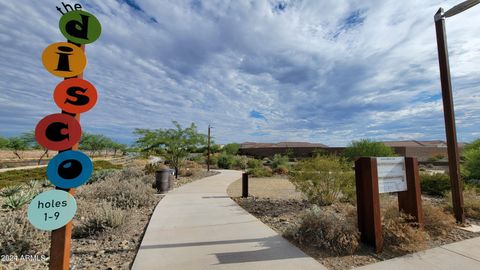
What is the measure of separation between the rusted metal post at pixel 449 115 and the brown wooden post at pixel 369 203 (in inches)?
122

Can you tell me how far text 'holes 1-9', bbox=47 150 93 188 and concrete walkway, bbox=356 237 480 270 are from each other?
3.89m

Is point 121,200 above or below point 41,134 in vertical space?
below

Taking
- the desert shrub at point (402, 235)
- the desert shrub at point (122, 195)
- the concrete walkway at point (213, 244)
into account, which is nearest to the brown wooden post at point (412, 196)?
the desert shrub at point (402, 235)

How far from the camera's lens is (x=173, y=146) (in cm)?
1525

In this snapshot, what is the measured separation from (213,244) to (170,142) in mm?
11618

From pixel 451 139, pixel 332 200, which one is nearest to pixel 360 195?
pixel 332 200

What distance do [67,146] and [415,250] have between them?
5344mm

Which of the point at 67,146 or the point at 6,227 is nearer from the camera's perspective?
the point at 67,146

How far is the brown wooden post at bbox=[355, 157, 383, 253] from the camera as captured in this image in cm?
399

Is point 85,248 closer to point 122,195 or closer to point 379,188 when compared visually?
point 122,195

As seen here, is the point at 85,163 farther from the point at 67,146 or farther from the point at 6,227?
the point at 6,227

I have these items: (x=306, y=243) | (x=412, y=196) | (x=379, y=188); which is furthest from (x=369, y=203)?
(x=306, y=243)

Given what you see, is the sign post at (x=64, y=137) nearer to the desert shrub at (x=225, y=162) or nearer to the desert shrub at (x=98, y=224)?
the desert shrub at (x=98, y=224)

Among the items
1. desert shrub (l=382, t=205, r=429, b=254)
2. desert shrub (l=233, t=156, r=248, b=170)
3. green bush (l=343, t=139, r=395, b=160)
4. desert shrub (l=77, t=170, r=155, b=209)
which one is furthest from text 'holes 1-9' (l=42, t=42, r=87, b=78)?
desert shrub (l=233, t=156, r=248, b=170)
